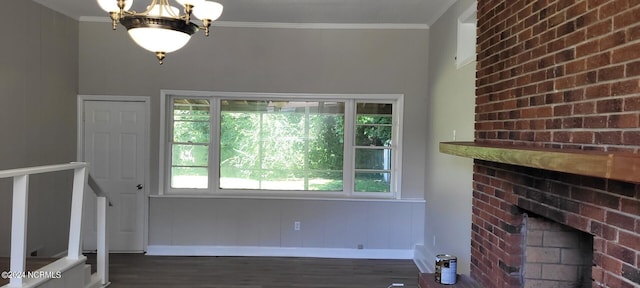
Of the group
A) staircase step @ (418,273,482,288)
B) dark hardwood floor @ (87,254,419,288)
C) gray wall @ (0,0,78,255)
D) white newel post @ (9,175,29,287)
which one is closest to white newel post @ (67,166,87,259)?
white newel post @ (9,175,29,287)

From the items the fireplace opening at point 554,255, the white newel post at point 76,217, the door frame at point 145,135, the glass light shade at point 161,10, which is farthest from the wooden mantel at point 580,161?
the door frame at point 145,135

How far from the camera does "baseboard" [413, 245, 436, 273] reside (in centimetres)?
451

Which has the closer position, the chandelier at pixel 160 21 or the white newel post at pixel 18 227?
the chandelier at pixel 160 21

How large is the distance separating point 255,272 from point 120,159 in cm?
221

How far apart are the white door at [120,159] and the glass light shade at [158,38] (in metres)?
2.87

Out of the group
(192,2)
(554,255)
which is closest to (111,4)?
(192,2)

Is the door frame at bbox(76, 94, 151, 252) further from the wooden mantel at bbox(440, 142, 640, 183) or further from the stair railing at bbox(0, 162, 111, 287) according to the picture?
the wooden mantel at bbox(440, 142, 640, 183)

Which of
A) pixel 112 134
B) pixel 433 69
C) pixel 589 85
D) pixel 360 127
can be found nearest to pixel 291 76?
pixel 360 127

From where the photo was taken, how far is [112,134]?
16.7 ft

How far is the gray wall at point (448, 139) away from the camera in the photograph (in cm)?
356

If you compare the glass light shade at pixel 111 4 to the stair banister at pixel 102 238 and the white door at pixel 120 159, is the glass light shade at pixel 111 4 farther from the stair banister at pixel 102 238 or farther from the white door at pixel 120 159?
the white door at pixel 120 159

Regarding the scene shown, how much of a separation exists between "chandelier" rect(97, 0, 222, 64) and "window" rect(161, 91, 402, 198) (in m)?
2.66

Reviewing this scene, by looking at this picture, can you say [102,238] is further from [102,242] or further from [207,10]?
[207,10]

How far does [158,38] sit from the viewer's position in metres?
2.35
